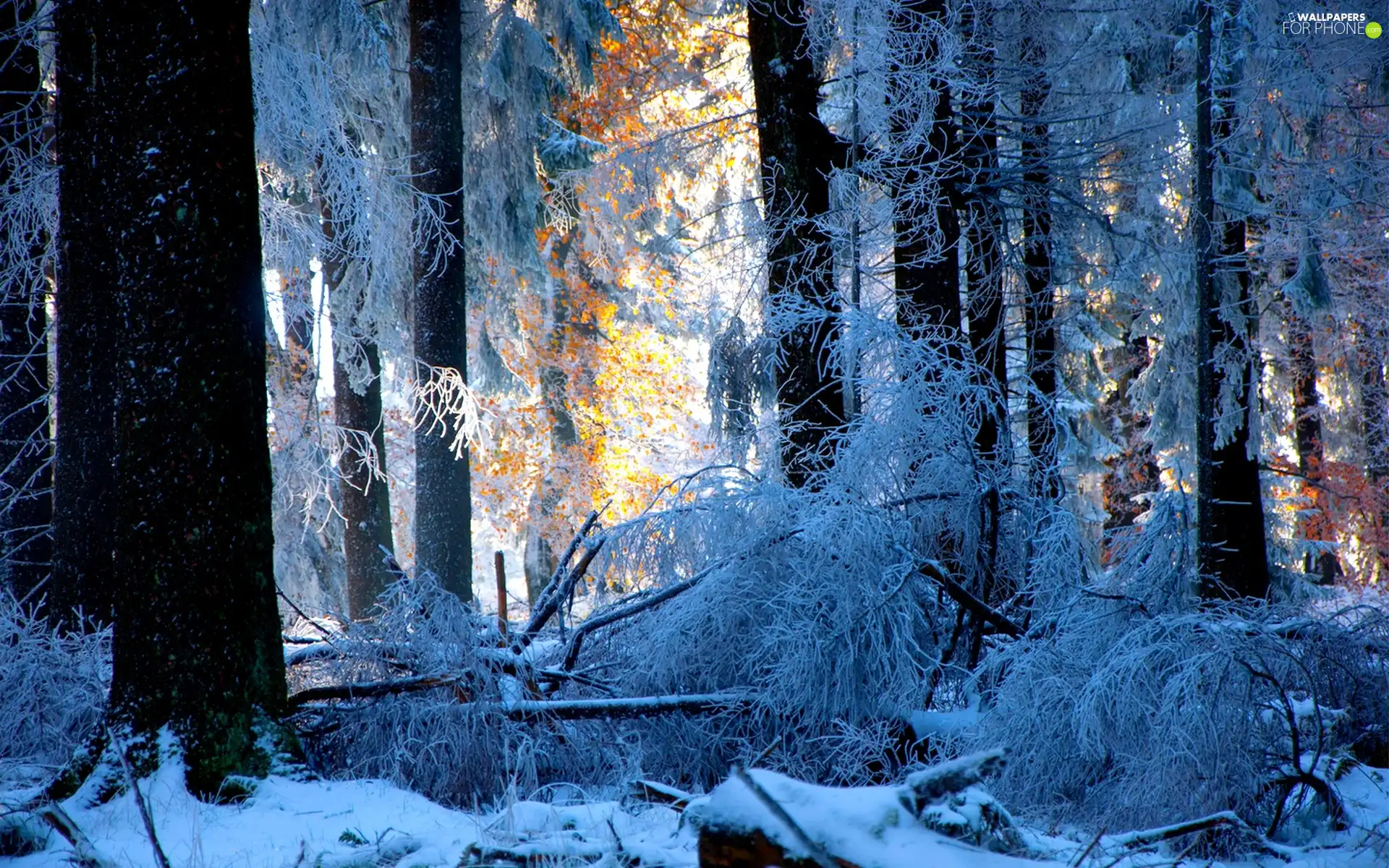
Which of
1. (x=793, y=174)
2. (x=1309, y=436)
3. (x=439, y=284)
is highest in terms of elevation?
(x=793, y=174)

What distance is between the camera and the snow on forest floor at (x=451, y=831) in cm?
245

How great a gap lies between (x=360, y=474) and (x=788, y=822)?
11054mm

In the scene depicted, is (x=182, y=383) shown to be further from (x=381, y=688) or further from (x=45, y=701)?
(x=45, y=701)

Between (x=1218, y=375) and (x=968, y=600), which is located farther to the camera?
(x=1218, y=375)

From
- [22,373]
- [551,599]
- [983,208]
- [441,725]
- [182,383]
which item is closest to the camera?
[182,383]

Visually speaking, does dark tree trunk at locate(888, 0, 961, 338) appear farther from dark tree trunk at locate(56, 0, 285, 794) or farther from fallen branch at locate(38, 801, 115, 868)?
fallen branch at locate(38, 801, 115, 868)

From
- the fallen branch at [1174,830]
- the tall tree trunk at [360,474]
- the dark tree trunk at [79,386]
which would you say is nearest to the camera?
the fallen branch at [1174,830]

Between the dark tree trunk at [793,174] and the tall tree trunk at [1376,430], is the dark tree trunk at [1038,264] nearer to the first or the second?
the dark tree trunk at [793,174]

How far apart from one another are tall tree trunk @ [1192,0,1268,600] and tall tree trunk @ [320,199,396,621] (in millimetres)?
9353

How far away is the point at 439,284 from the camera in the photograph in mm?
9898

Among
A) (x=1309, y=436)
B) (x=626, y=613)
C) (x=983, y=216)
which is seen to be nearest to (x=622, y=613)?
(x=626, y=613)

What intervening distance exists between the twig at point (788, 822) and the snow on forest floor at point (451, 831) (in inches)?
1.7

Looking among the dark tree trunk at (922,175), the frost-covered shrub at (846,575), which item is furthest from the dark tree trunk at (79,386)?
the dark tree trunk at (922,175)

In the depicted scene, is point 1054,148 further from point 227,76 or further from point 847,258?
point 227,76
